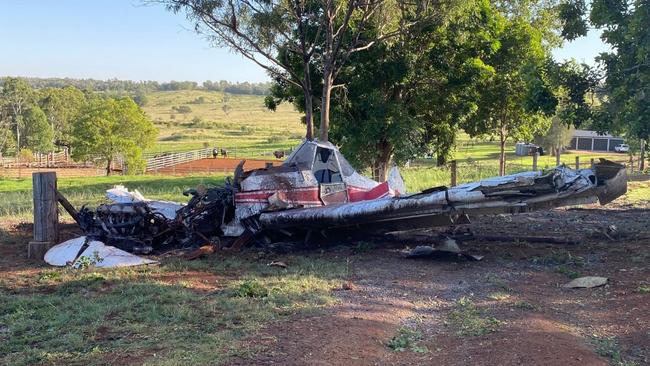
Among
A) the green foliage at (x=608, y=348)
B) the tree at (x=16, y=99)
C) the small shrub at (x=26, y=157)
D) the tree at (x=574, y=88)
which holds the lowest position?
the small shrub at (x=26, y=157)

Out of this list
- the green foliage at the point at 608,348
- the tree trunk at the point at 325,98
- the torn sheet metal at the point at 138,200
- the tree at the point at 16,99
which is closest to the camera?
the green foliage at the point at 608,348

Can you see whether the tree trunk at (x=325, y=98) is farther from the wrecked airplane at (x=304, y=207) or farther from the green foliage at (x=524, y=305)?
the green foliage at (x=524, y=305)

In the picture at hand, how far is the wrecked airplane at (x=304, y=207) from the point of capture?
377 inches

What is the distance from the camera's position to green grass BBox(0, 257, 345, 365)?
5184mm

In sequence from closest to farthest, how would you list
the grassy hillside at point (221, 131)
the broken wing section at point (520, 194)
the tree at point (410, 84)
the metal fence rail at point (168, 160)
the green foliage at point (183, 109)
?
the broken wing section at point (520, 194) < the tree at point (410, 84) < the metal fence rail at point (168, 160) < the grassy hillside at point (221, 131) < the green foliage at point (183, 109)

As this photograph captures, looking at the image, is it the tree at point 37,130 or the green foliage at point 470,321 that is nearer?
the green foliage at point 470,321

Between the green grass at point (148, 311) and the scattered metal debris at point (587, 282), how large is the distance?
3435mm

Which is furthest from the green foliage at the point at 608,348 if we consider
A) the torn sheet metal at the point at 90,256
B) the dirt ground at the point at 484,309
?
the torn sheet metal at the point at 90,256

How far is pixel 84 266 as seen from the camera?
9.23 m

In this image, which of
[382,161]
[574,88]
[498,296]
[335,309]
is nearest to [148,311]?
[335,309]

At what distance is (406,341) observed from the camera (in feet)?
18.6

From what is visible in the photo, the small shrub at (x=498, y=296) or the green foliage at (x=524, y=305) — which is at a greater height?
the green foliage at (x=524, y=305)

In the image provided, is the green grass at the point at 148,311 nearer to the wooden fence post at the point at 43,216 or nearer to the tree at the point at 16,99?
the wooden fence post at the point at 43,216

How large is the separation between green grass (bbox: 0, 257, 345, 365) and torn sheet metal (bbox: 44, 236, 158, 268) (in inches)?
14.3
